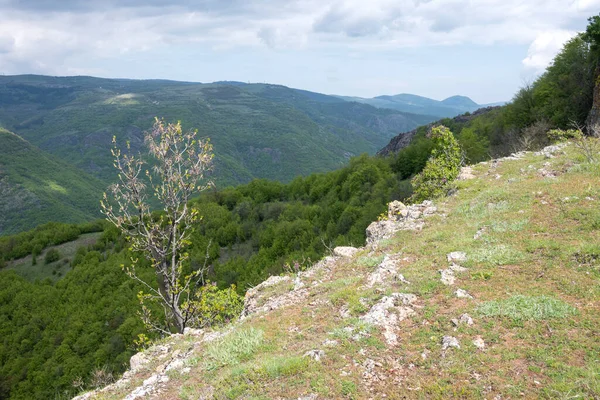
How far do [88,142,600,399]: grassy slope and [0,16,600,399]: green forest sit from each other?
24.0 m

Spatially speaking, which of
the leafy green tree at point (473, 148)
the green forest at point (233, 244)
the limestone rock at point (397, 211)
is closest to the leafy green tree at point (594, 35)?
the green forest at point (233, 244)

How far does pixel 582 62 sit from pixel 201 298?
5149 cm

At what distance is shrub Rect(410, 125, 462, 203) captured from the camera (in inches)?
911

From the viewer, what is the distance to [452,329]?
853 cm

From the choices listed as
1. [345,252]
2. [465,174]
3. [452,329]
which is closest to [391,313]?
[452,329]

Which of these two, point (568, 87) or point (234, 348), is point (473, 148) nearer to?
point (568, 87)

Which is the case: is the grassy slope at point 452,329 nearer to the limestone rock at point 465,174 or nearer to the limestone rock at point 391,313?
the limestone rock at point 391,313

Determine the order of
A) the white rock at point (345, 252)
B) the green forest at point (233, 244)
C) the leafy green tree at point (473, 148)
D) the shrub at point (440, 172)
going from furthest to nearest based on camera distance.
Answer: the leafy green tree at point (473, 148), the green forest at point (233, 244), the shrub at point (440, 172), the white rock at point (345, 252)

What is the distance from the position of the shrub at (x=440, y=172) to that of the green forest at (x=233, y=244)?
45.5ft

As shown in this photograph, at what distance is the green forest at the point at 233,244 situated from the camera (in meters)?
46.2

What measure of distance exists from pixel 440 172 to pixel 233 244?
228ft

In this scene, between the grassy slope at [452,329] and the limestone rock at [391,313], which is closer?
the grassy slope at [452,329]

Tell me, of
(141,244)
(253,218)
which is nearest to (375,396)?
(141,244)

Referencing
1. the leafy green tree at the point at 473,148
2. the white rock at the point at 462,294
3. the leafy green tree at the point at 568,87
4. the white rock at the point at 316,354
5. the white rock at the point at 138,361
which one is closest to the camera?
the white rock at the point at 316,354
